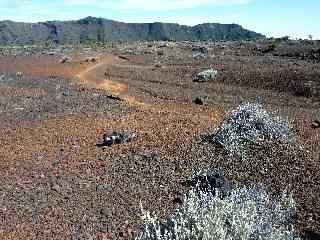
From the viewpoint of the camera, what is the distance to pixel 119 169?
11.1 m

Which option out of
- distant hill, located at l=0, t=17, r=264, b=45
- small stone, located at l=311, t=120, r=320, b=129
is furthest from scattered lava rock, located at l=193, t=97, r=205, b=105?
distant hill, located at l=0, t=17, r=264, b=45

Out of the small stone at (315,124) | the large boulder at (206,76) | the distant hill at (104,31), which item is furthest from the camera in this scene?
the distant hill at (104,31)

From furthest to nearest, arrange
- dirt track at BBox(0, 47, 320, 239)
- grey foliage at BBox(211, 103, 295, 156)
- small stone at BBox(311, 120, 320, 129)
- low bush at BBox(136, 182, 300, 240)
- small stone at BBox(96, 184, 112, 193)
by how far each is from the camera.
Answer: small stone at BBox(311, 120, 320, 129) < grey foliage at BBox(211, 103, 295, 156) < small stone at BBox(96, 184, 112, 193) < dirt track at BBox(0, 47, 320, 239) < low bush at BBox(136, 182, 300, 240)

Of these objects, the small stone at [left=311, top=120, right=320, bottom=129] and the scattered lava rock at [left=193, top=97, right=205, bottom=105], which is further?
the scattered lava rock at [left=193, top=97, right=205, bottom=105]

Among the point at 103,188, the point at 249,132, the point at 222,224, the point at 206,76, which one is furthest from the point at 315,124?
the point at 206,76

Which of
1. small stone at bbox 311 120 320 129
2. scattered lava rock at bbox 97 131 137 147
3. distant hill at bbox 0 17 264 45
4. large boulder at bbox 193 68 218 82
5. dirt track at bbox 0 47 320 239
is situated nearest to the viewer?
Result: dirt track at bbox 0 47 320 239

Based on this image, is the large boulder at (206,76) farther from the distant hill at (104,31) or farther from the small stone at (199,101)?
the distant hill at (104,31)

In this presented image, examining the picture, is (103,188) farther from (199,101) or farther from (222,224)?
(199,101)

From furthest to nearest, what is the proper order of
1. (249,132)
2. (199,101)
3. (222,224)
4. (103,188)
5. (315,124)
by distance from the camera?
(199,101) → (315,124) → (249,132) → (103,188) → (222,224)

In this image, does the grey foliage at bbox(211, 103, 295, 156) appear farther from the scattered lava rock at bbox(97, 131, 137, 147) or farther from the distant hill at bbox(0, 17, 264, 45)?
the distant hill at bbox(0, 17, 264, 45)

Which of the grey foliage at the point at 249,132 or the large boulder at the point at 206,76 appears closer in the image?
the grey foliage at the point at 249,132

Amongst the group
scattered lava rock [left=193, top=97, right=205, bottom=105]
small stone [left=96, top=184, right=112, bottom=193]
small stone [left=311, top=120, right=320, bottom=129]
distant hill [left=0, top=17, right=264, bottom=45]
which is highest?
small stone [left=311, top=120, right=320, bottom=129]

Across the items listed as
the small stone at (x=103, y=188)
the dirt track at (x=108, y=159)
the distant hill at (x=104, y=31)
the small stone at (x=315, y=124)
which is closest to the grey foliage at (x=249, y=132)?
the dirt track at (x=108, y=159)

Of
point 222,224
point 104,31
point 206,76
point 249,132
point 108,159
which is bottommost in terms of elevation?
point 104,31
